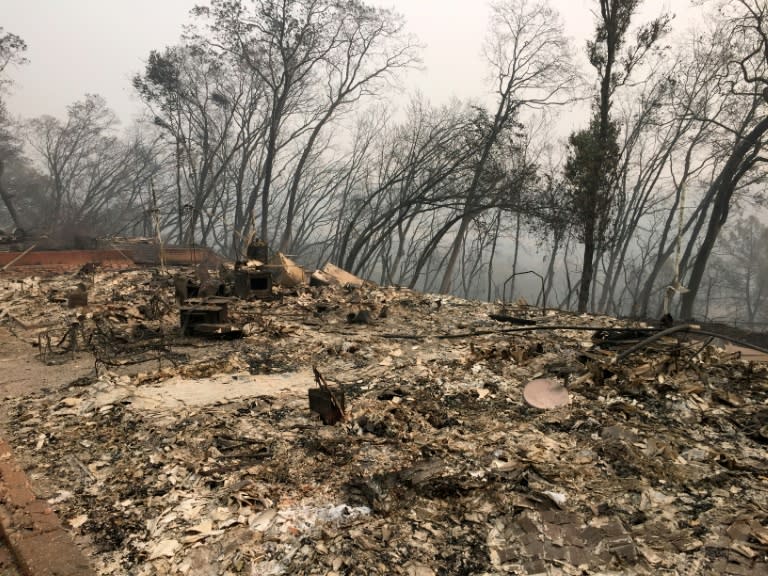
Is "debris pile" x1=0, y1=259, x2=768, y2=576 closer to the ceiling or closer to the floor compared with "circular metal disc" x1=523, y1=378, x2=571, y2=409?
closer to the floor

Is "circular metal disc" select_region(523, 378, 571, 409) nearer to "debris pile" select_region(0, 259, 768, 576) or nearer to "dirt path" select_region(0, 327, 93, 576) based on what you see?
"debris pile" select_region(0, 259, 768, 576)

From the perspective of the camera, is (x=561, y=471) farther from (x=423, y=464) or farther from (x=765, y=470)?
(x=765, y=470)

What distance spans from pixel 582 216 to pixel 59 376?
562 inches

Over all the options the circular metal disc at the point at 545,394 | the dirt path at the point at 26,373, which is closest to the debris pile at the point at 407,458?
the circular metal disc at the point at 545,394

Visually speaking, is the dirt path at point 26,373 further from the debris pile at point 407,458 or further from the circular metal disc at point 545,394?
the circular metal disc at point 545,394

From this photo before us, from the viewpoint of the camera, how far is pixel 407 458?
13.4 feet

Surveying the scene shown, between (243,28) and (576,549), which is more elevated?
(243,28)

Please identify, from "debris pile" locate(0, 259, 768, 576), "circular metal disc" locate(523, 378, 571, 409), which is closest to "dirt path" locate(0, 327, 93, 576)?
"debris pile" locate(0, 259, 768, 576)

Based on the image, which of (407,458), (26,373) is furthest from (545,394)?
(26,373)

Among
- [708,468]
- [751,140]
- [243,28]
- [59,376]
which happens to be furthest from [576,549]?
[243,28]

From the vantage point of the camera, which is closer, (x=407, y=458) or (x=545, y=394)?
(x=407, y=458)

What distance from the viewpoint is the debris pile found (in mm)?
3010

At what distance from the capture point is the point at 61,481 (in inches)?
149

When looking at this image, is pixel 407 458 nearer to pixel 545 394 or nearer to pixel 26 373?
pixel 545 394
